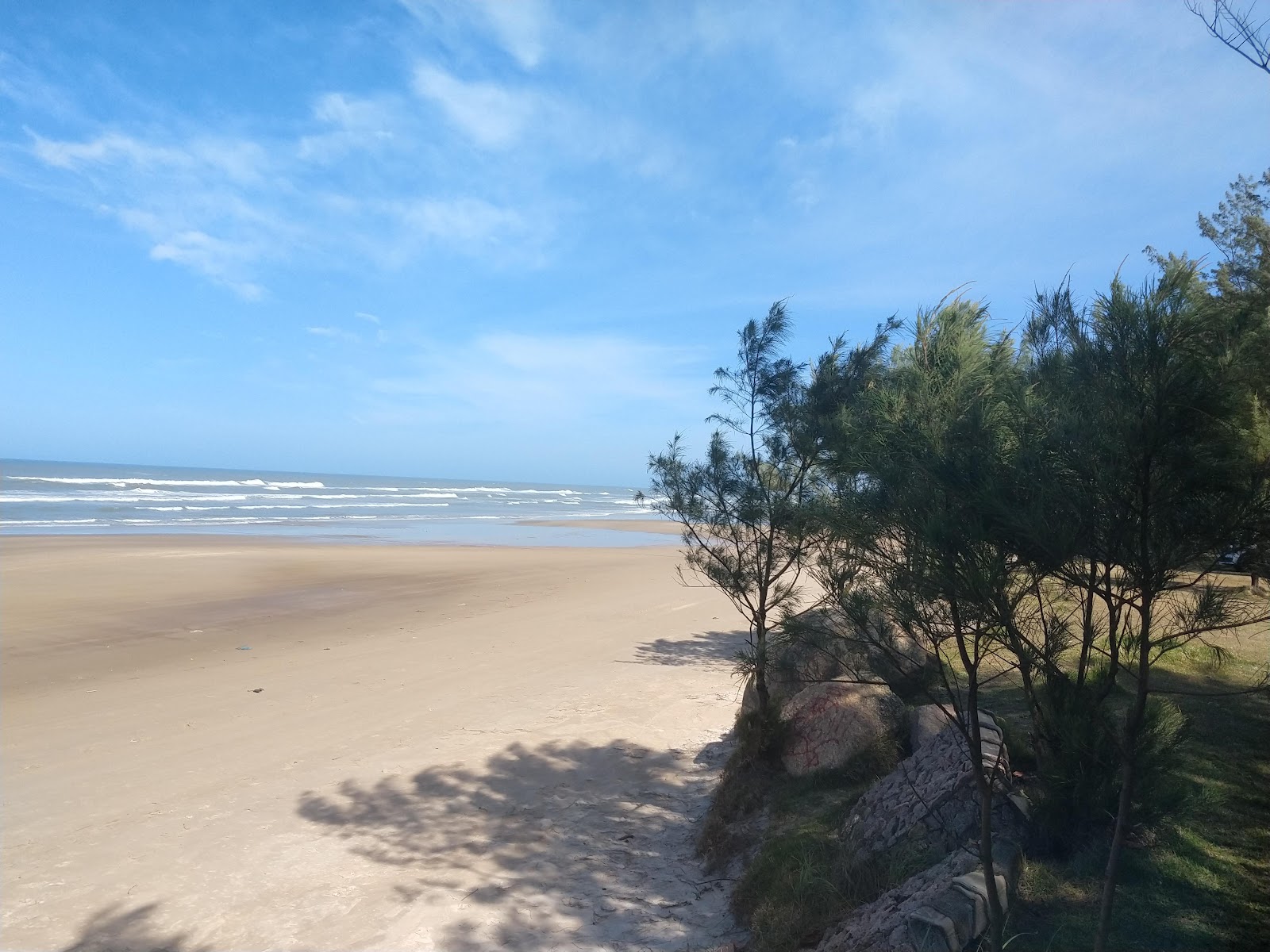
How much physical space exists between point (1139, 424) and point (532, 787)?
241 inches

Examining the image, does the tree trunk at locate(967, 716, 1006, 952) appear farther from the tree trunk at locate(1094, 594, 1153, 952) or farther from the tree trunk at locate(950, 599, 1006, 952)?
the tree trunk at locate(1094, 594, 1153, 952)

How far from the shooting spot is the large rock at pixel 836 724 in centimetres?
638

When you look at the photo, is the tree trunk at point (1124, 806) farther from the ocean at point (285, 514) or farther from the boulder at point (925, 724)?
the ocean at point (285, 514)

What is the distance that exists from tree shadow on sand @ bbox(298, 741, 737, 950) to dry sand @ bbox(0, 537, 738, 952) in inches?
0.9

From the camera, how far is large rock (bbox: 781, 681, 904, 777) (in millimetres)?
6379

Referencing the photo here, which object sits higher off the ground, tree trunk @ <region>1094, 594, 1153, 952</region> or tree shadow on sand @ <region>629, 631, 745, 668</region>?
tree trunk @ <region>1094, 594, 1153, 952</region>

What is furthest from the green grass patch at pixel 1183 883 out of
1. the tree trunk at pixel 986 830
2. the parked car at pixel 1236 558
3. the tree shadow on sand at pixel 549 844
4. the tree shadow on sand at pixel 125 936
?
the tree shadow on sand at pixel 125 936

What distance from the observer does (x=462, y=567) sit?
2327 centimetres

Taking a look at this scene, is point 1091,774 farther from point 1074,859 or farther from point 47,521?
point 47,521

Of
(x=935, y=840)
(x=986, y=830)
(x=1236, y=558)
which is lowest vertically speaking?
(x=935, y=840)

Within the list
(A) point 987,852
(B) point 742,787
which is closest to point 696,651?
(B) point 742,787

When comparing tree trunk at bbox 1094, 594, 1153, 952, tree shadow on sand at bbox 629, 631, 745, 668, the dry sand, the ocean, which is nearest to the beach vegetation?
tree trunk at bbox 1094, 594, 1153, 952

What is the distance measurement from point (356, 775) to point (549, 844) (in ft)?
7.61

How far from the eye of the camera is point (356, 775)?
7543 millimetres
